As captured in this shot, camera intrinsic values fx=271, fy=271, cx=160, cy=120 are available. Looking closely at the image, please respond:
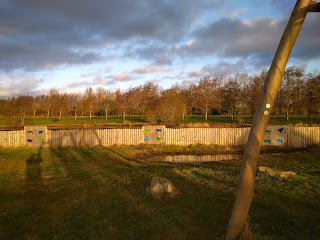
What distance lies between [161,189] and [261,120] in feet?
12.8

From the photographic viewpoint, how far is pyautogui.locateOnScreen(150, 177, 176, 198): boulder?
24.8 ft

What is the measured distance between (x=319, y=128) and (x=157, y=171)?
648 inches

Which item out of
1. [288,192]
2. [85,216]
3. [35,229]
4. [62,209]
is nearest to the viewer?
[35,229]

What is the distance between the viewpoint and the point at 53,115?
77.4 metres

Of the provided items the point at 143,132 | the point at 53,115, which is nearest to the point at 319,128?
the point at 143,132

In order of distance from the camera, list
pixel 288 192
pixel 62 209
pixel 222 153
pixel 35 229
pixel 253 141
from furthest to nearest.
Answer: pixel 222 153 → pixel 288 192 → pixel 62 209 → pixel 35 229 → pixel 253 141

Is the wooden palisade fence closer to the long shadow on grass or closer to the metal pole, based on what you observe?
the long shadow on grass

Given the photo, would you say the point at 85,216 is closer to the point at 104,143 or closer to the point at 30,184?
the point at 30,184

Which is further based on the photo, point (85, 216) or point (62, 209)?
point (62, 209)

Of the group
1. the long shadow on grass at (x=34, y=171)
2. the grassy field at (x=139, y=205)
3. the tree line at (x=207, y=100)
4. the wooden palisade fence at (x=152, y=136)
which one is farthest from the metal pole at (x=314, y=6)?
the tree line at (x=207, y=100)

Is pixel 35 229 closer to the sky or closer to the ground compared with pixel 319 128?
closer to the ground

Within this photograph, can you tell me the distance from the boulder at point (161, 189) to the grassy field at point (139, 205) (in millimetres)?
176

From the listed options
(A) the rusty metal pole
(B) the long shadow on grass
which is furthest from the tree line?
(A) the rusty metal pole

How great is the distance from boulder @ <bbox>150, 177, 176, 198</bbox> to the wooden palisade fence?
13.6m
